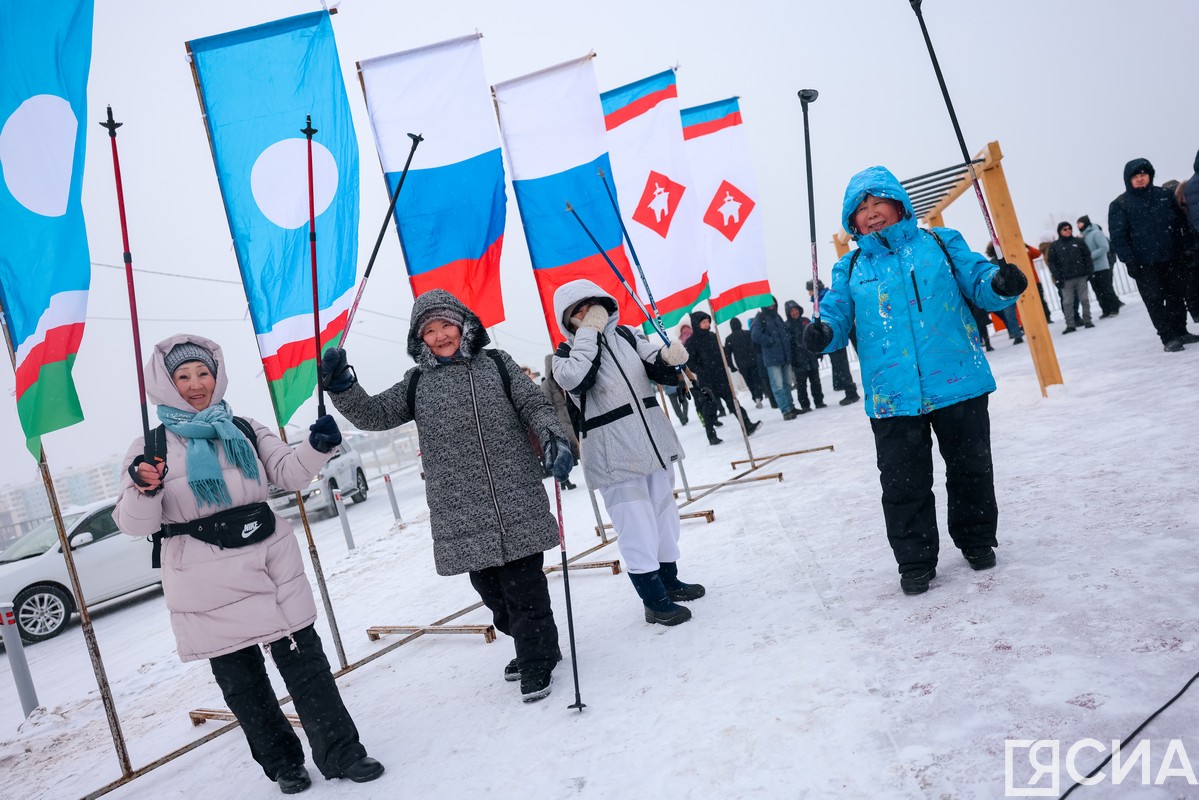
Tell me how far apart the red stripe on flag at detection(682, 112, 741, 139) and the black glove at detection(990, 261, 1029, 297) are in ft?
17.3

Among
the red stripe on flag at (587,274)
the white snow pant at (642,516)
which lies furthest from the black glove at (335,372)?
the red stripe on flag at (587,274)

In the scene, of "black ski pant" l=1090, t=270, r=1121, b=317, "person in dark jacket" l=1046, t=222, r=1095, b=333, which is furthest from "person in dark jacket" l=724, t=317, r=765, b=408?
"black ski pant" l=1090, t=270, r=1121, b=317

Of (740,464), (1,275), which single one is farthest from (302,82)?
(740,464)

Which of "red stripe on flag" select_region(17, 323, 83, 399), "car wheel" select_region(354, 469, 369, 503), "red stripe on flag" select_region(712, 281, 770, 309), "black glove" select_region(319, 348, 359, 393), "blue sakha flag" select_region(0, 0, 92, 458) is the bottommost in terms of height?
"car wheel" select_region(354, 469, 369, 503)

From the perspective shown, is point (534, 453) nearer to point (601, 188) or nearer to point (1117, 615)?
point (1117, 615)

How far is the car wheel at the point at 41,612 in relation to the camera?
8.10m

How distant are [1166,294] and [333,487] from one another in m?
13.4

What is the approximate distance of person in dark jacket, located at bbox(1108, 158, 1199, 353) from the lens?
22.9 ft

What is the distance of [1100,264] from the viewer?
463 inches

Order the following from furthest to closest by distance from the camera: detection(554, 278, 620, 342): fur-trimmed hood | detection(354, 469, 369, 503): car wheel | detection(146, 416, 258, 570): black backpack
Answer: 1. detection(354, 469, 369, 503): car wheel
2. detection(554, 278, 620, 342): fur-trimmed hood
3. detection(146, 416, 258, 570): black backpack

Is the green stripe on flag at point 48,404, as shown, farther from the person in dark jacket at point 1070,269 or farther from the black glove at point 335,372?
the person in dark jacket at point 1070,269

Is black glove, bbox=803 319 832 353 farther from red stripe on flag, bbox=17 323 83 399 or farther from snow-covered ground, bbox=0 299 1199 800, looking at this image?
red stripe on flag, bbox=17 323 83 399

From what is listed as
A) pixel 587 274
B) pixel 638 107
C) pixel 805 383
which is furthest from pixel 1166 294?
pixel 587 274

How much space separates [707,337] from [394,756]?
8439 millimetres
